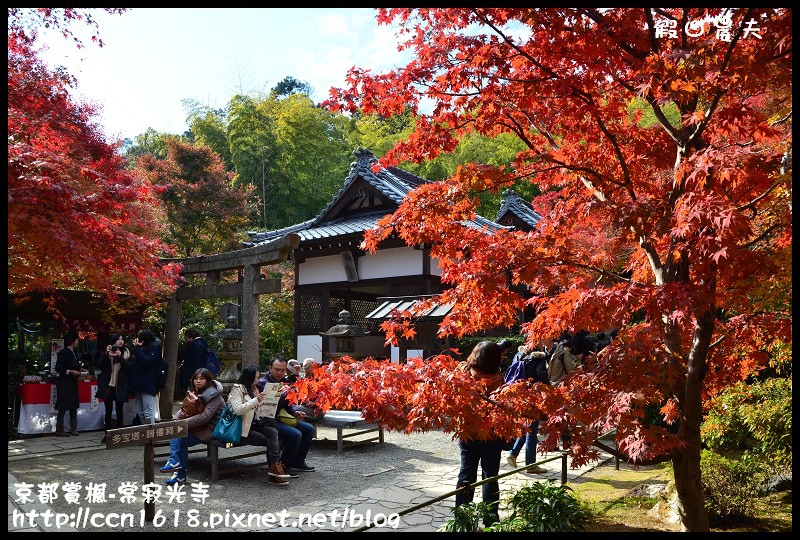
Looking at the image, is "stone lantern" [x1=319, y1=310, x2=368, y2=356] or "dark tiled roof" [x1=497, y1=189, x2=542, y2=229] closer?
"stone lantern" [x1=319, y1=310, x2=368, y2=356]

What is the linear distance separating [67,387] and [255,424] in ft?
16.6

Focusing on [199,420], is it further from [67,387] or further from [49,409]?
[49,409]

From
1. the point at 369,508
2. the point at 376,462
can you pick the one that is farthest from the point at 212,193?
the point at 369,508

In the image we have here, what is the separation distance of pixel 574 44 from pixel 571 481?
16.8 ft

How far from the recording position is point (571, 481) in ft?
22.7

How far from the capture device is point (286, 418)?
7273mm

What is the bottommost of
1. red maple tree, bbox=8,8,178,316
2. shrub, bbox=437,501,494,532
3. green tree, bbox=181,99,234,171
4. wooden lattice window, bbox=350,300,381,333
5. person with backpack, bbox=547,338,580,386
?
shrub, bbox=437,501,494,532

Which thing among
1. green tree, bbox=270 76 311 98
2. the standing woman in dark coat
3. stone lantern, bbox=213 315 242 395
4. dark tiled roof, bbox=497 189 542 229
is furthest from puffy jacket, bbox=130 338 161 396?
green tree, bbox=270 76 311 98

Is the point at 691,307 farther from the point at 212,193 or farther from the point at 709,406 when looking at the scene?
the point at 212,193

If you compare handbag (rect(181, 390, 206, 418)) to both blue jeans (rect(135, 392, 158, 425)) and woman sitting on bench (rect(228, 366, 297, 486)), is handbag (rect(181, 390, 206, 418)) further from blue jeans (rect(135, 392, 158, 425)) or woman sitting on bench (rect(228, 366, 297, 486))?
blue jeans (rect(135, 392, 158, 425))

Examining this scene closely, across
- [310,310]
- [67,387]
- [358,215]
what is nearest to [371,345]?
[310,310]

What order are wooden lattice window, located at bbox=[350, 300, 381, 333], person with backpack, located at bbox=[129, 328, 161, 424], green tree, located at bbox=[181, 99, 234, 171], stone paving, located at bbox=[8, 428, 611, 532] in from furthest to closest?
1. green tree, located at bbox=[181, 99, 234, 171]
2. wooden lattice window, located at bbox=[350, 300, 381, 333]
3. person with backpack, located at bbox=[129, 328, 161, 424]
4. stone paving, located at bbox=[8, 428, 611, 532]

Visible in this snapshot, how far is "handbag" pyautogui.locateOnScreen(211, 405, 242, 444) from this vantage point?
659 cm

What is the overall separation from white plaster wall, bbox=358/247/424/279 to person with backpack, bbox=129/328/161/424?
768 cm
